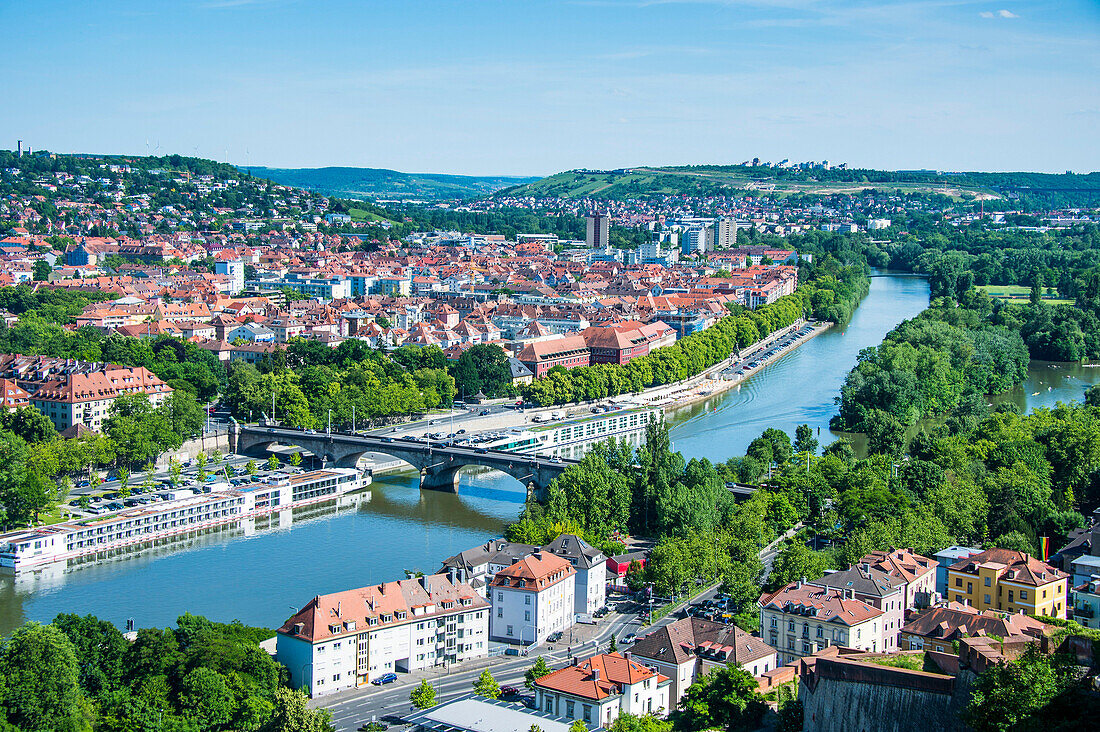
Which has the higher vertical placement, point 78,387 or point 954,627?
point 78,387

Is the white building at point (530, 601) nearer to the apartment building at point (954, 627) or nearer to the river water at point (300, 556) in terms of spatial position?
the river water at point (300, 556)

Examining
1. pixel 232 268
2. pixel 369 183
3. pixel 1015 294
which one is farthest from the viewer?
pixel 369 183

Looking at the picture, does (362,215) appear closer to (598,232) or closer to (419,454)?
(598,232)

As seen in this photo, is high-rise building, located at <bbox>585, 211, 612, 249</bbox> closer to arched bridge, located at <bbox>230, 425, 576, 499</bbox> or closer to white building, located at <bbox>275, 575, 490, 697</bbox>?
arched bridge, located at <bbox>230, 425, 576, 499</bbox>

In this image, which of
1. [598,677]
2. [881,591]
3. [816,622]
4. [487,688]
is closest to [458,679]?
[487,688]

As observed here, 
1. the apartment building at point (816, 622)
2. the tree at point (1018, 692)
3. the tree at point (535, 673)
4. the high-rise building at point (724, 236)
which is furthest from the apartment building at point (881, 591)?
the high-rise building at point (724, 236)

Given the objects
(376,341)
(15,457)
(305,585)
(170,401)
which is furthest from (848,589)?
(376,341)

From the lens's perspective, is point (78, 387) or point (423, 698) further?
point (78, 387)

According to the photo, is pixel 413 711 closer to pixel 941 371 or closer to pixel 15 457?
pixel 15 457
